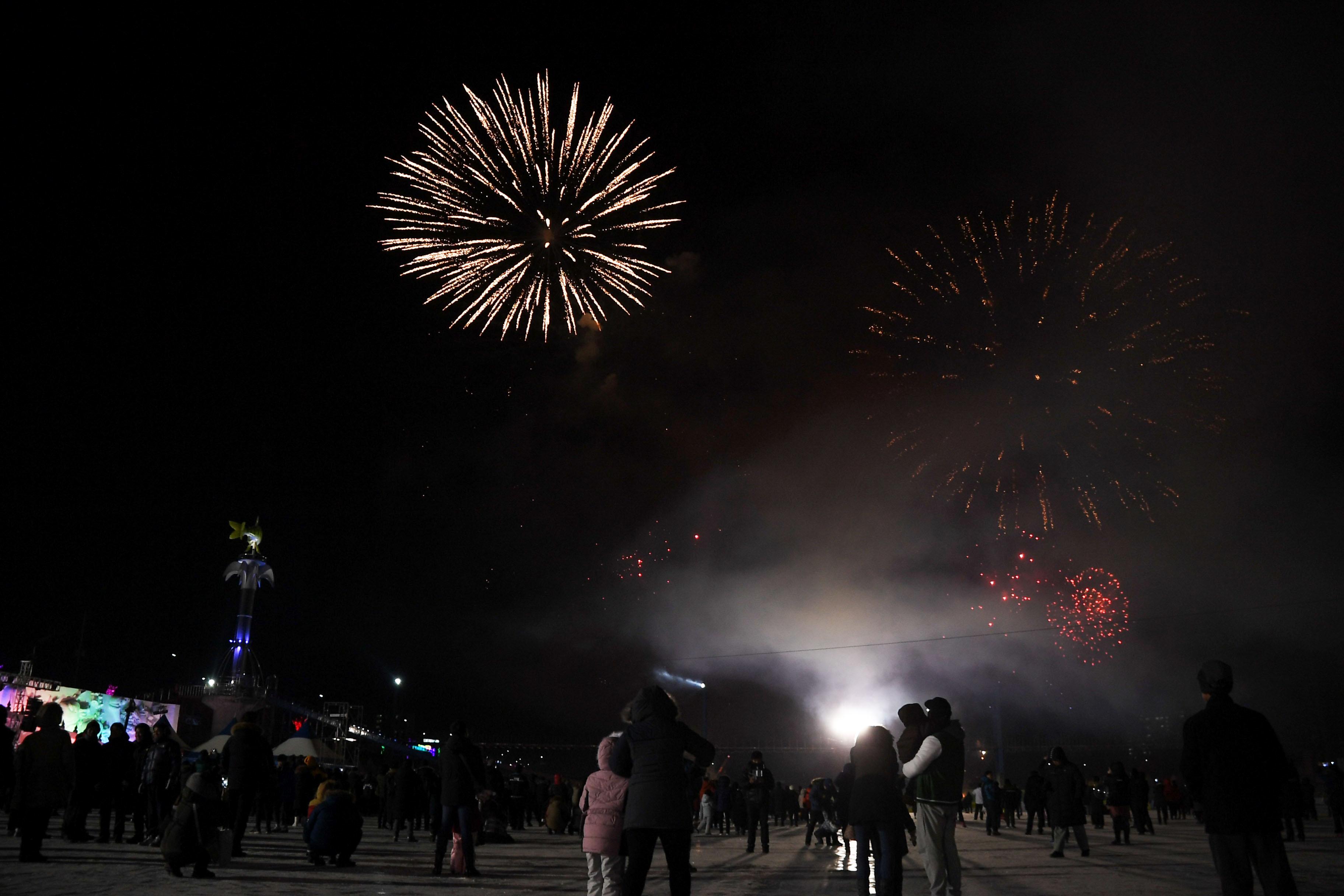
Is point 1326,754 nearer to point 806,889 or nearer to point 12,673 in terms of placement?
point 806,889

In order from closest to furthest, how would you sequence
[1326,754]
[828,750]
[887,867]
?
[887,867] < [1326,754] < [828,750]

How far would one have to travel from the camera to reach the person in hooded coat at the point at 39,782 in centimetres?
959

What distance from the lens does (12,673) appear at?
42344 millimetres

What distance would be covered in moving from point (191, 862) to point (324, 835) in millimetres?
1833

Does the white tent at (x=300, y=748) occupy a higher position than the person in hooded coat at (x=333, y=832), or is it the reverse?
the white tent at (x=300, y=748)

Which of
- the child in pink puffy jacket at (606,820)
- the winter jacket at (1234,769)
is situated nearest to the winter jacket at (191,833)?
the child in pink puffy jacket at (606,820)

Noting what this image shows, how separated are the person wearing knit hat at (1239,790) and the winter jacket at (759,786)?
1109 cm

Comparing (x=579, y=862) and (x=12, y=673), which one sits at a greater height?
(x=12, y=673)

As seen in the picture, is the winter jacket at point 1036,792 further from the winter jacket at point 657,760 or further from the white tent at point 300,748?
the winter jacket at point 657,760

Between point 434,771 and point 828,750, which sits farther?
point 828,750

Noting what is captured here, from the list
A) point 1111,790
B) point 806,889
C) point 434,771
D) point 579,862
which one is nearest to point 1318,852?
point 1111,790

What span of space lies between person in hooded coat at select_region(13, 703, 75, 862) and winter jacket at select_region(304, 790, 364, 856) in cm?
259

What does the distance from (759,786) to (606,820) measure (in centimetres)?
1038

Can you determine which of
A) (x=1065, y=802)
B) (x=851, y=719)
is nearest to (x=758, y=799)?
(x=1065, y=802)
